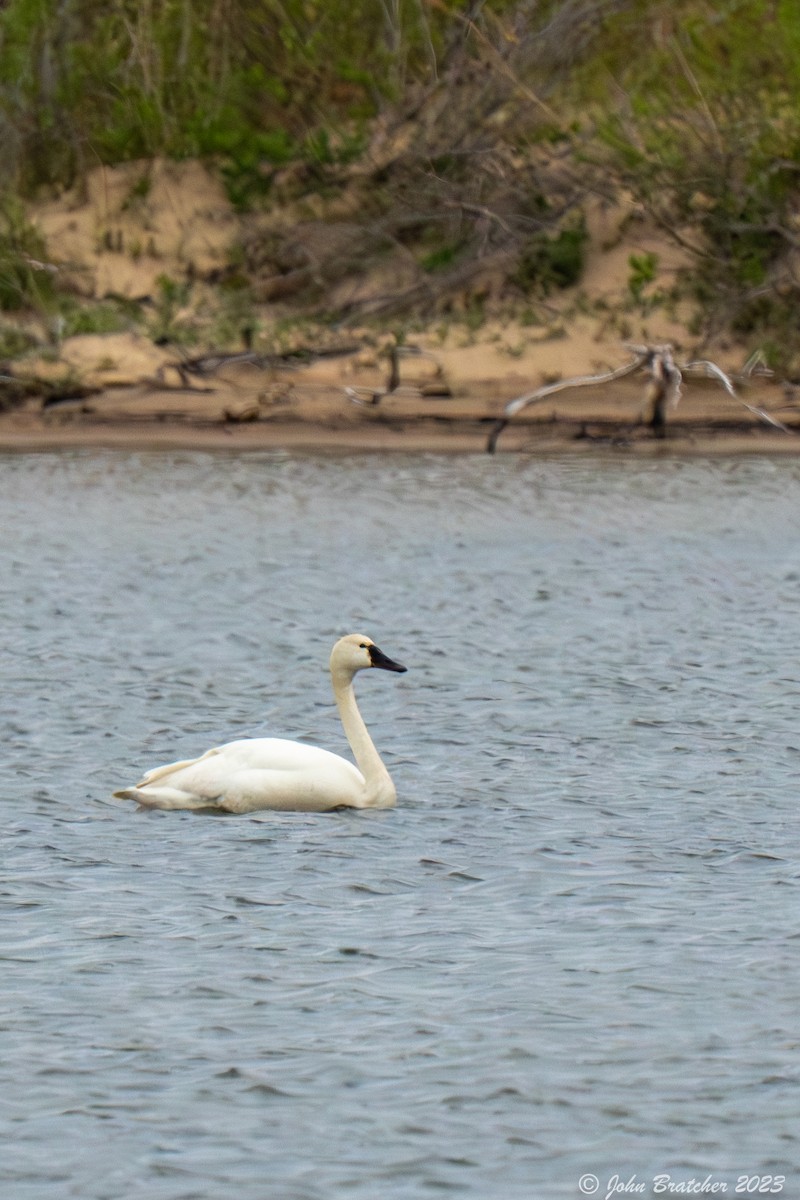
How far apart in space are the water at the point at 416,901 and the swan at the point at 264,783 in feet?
0.43

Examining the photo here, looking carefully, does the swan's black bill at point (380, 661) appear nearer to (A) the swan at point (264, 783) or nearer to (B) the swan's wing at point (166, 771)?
(A) the swan at point (264, 783)

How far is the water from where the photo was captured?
600cm

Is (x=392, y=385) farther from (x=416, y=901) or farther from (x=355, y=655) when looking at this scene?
(x=416, y=901)

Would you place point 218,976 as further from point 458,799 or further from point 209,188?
point 209,188

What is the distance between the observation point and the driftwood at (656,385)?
2689cm

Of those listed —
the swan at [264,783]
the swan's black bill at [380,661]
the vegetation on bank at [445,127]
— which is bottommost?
the swan at [264,783]

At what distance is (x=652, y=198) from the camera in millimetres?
30219

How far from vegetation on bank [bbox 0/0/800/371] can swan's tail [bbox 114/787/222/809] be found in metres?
20.4

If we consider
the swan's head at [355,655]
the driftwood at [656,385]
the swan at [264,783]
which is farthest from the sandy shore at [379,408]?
the swan at [264,783]

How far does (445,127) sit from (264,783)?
2350 cm

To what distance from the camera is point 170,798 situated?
987 cm

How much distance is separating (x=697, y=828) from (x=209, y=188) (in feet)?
81.6

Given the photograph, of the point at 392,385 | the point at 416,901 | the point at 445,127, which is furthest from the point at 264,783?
the point at 445,127

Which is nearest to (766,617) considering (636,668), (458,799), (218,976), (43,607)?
(636,668)
